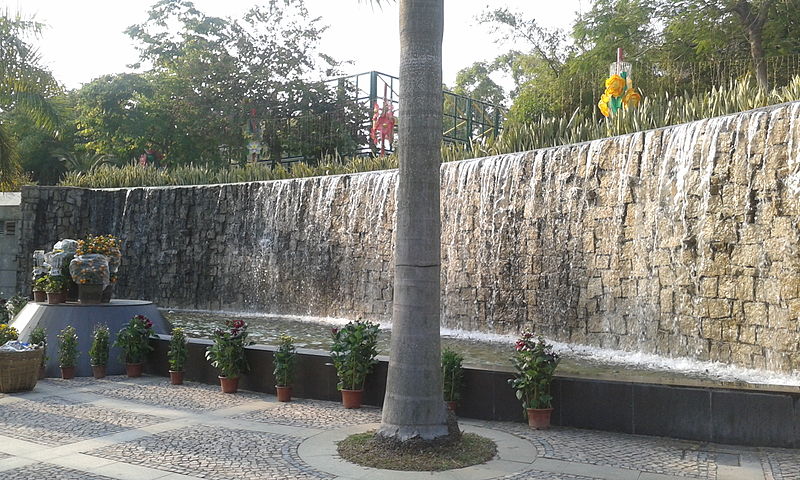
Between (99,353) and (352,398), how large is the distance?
13.1 ft

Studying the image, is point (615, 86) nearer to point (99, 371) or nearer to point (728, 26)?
point (728, 26)

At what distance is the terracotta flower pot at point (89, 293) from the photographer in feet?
35.6

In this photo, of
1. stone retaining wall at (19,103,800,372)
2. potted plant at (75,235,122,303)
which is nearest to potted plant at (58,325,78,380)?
potted plant at (75,235,122,303)

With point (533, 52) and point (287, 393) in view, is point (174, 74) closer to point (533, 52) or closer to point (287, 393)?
point (533, 52)

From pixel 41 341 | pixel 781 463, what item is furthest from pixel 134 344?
pixel 781 463

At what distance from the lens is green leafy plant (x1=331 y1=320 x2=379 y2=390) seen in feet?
25.5

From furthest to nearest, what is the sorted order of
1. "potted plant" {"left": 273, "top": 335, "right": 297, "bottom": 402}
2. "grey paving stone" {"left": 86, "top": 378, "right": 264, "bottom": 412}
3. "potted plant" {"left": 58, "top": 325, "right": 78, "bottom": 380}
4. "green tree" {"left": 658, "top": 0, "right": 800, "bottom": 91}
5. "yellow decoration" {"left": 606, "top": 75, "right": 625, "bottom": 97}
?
"green tree" {"left": 658, "top": 0, "right": 800, "bottom": 91} → "yellow decoration" {"left": 606, "top": 75, "right": 625, "bottom": 97} → "potted plant" {"left": 58, "top": 325, "right": 78, "bottom": 380} → "potted plant" {"left": 273, "top": 335, "right": 297, "bottom": 402} → "grey paving stone" {"left": 86, "top": 378, "right": 264, "bottom": 412}

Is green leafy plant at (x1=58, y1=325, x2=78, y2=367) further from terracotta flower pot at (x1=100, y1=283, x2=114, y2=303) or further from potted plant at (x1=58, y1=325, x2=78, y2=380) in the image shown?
terracotta flower pot at (x1=100, y1=283, x2=114, y2=303)

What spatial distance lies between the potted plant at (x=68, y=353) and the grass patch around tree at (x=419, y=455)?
533 centimetres

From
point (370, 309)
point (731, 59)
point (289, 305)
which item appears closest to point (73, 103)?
point (289, 305)

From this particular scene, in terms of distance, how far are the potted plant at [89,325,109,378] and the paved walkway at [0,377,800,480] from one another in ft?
5.31

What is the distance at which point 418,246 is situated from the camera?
5961 mm

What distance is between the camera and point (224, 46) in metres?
29.3

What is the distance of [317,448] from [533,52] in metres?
32.1
